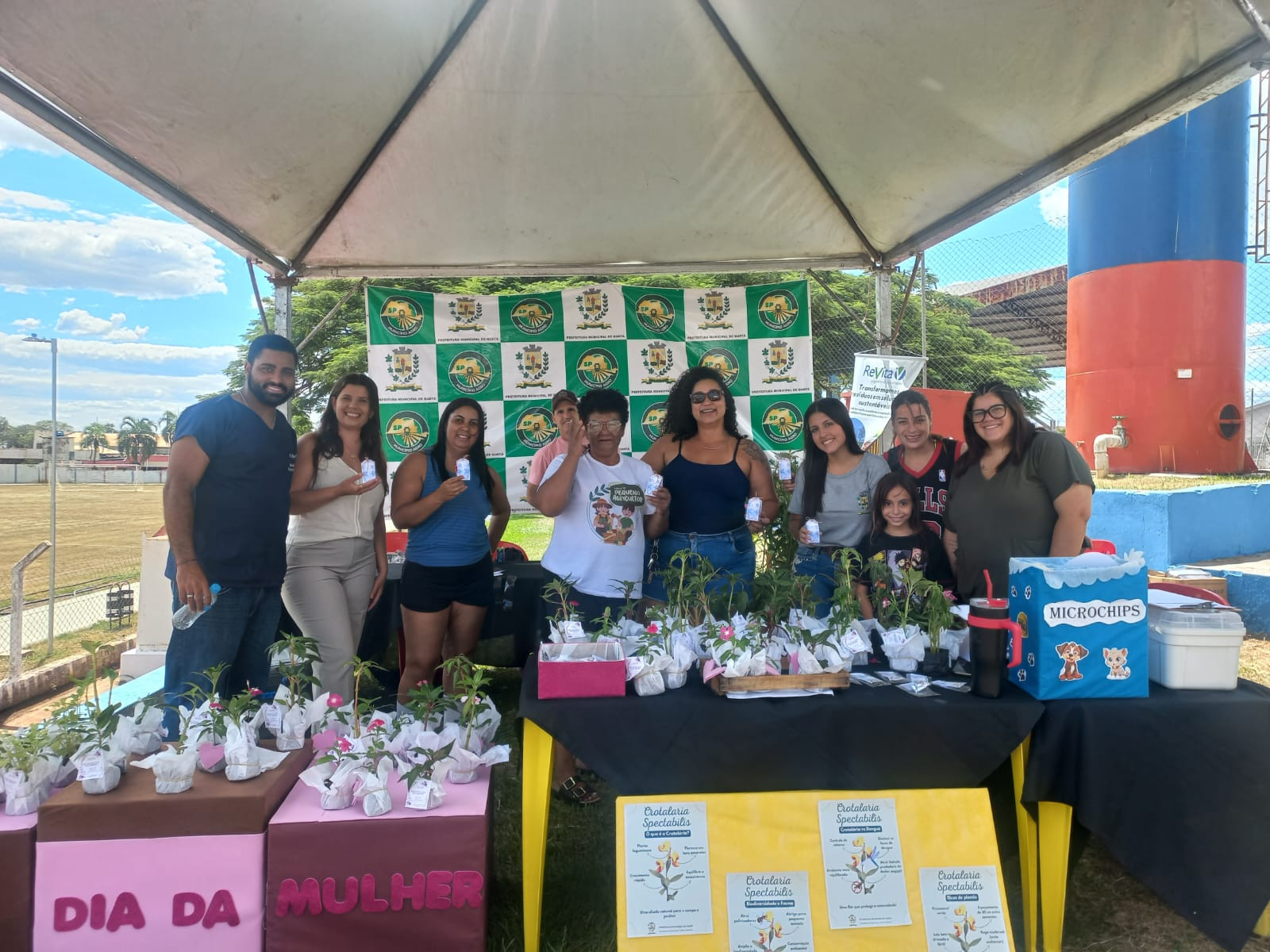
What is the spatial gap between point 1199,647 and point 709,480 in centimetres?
151

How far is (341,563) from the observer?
2.79 metres

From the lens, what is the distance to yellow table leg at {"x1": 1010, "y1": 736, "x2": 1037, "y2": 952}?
6.17 feet

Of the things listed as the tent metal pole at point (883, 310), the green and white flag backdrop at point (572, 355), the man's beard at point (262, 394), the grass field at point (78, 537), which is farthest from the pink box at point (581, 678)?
the grass field at point (78, 537)

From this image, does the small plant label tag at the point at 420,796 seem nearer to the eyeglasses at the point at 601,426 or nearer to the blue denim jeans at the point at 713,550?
the blue denim jeans at the point at 713,550

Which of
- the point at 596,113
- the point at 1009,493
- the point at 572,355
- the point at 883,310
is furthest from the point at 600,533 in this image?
the point at 883,310

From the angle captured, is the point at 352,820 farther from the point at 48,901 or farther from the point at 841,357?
the point at 841,357

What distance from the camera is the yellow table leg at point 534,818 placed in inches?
72.7

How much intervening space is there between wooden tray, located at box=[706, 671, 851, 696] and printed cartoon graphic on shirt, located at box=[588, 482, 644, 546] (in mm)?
822

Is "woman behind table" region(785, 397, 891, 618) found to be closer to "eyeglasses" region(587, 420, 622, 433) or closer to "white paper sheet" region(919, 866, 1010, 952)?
"eyeglasses" region(587, 420, 622, 433)

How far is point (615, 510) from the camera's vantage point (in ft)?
8.61

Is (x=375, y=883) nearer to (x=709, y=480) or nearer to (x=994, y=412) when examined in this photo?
(x=709, y=480)

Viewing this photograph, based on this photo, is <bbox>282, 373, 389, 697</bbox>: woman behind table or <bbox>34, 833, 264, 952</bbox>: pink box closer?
<bbox>34, 833, 264, 952</bbox>: pink box

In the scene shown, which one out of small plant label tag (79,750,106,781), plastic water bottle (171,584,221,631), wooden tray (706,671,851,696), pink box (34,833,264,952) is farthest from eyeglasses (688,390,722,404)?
small plant label tag (79,750,106,781)

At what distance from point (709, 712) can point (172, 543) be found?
5.68 feet
